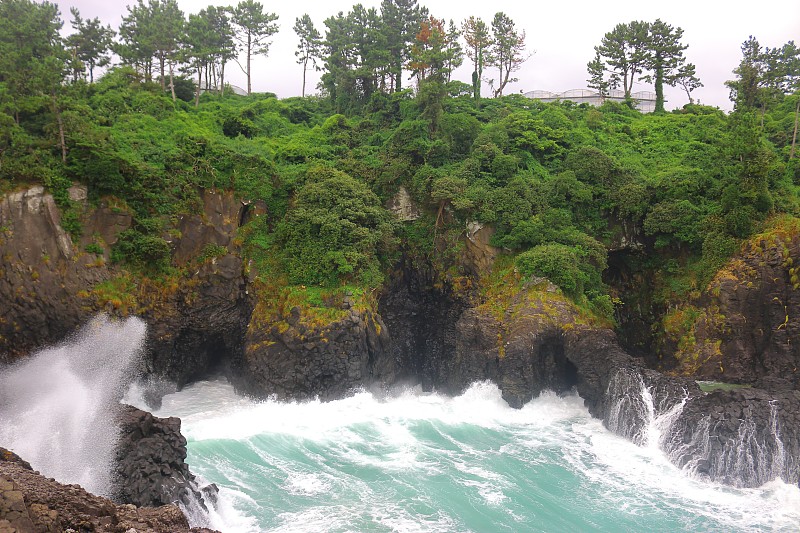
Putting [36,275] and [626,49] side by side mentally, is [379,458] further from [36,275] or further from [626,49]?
[626,49]

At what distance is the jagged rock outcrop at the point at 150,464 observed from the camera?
47.5 feet

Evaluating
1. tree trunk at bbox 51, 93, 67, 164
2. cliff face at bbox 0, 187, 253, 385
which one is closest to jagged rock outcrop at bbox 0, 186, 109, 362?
cliff face at bbox 0, 187, 253, 385

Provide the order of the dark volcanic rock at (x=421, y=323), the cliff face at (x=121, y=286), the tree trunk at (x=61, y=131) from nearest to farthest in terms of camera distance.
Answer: the cliff face at (x=121, y=286), the tree trunk at (x=61, y=131), the dark volcanic rock at (x=421, y=323)

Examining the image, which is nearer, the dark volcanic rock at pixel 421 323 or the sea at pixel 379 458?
the sea at pixel 379 458

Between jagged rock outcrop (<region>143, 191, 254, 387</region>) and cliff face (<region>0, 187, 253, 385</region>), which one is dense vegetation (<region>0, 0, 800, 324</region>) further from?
jagged rock outcrop (<region>143, 191, 254, 387</region>)

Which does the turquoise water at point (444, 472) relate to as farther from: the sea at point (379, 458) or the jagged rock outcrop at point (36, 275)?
the jagged rock outcrop at point (36, 275)

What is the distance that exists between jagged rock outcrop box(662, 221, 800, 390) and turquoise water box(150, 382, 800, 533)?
215 inches

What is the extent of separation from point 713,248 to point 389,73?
25745mm

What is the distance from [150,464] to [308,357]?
8.96 metres

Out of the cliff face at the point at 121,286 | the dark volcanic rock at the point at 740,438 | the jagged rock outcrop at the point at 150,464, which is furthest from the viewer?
the cliff face at the point at 121,286

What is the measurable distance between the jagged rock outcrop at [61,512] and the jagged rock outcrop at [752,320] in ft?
68.2

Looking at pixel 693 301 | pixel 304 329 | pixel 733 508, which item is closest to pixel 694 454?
pixel 733 508

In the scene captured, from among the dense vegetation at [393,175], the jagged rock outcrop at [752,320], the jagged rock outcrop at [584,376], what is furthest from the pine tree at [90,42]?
the jagged rock outcrop at [752,320]

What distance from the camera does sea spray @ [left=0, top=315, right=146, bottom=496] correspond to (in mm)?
15383
